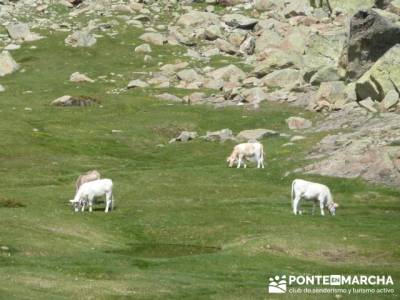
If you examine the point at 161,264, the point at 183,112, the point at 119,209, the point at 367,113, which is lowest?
the point at 183,112

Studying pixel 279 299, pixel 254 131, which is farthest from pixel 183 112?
pixel 279 299

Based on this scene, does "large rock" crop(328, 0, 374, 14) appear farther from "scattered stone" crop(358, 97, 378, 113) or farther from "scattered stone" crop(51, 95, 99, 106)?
"scattered stone" crop(51, 95, 99, 106)

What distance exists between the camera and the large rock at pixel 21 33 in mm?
145450

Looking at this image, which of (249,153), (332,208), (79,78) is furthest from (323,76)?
(332,208)

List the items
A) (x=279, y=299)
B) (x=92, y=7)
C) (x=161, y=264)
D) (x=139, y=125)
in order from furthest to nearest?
(x=92, y=7), (x=139, y=125), (x=161, y=264), (x=279, y=299)

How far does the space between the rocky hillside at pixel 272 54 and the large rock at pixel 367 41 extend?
138mm

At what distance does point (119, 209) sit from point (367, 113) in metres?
43.6

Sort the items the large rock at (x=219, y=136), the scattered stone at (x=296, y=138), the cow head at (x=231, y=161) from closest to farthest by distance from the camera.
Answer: the cow head at (x=231, y=161) < the scattered stone at (x=296, y=138) < the large rock at (x=219, y=136)

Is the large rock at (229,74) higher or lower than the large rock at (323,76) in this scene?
lower

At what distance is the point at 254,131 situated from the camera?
3649 inches

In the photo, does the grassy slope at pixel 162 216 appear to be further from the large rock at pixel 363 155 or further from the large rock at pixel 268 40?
the large rock at pixel 268 40

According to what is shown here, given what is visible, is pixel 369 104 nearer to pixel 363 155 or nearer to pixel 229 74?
pixel 363 155

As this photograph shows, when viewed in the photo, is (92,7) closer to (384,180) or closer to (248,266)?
(384,180)
